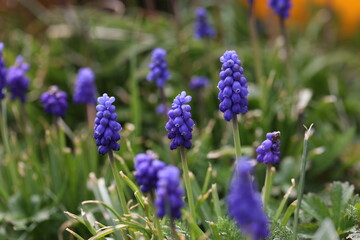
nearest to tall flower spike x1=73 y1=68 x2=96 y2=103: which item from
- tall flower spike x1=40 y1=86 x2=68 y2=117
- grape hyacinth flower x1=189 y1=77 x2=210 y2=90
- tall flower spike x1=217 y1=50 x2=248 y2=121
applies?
tall flower spike x1=40 y1=86 x2=68 y2=117

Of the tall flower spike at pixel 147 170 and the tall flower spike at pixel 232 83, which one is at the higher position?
the tall flower spike at pixel 232 83

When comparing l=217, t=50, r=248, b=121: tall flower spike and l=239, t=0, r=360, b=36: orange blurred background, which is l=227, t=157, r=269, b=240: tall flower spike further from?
l=239, t=0, r=360, b=36: orange blurred background

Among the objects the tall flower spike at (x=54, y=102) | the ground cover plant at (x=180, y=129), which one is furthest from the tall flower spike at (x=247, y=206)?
the tall flower spike at (x=54, y=102)

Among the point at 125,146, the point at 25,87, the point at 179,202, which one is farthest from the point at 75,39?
the point at 179,202

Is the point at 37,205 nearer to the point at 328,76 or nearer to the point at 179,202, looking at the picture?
the point at 179,202

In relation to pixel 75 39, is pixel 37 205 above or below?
below

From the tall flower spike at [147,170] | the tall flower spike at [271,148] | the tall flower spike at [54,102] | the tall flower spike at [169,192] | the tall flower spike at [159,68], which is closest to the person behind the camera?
the tall flower spike at [169,192]

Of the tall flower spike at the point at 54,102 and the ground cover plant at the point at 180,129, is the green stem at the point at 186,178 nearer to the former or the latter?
the ground cover plant at the point at 180,129
